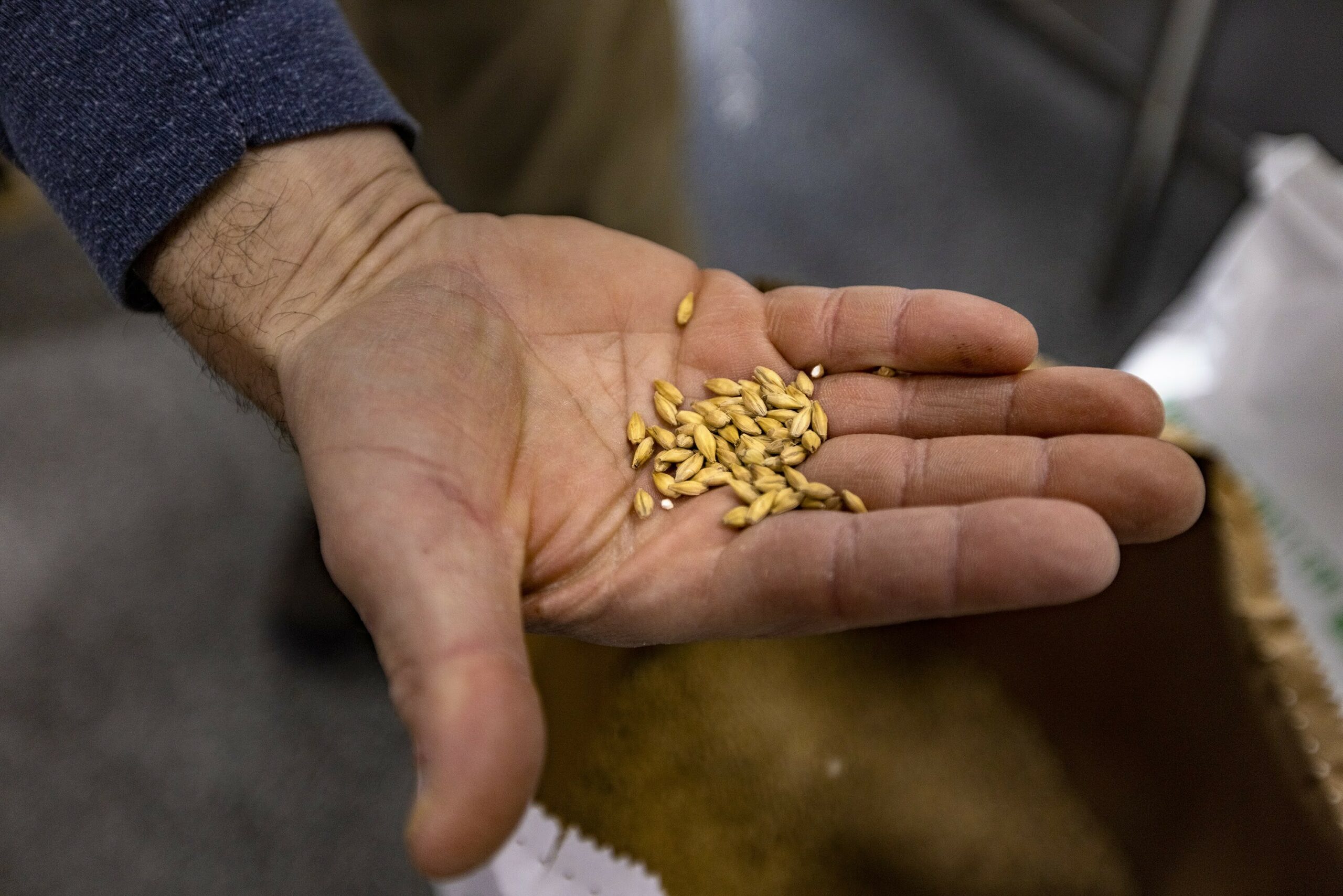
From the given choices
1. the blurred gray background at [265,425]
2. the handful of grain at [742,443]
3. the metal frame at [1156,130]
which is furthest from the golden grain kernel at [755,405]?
the metal frame at [1156,130]

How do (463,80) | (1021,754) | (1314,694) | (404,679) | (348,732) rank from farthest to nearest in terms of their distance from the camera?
(348,732) < (463,80) < (1021,754) < (1314,694) < (404,679)

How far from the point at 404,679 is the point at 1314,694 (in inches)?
32.3

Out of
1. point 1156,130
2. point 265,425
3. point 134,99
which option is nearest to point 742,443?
point 134,99

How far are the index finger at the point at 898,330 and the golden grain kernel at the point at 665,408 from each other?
12 cm

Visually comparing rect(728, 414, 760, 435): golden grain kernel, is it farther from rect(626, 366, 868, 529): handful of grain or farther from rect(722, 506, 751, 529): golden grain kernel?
rect(722, 506, 751, 529): golden grain kernel

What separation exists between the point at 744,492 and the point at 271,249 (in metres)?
0.50

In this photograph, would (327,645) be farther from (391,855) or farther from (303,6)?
(303,6)

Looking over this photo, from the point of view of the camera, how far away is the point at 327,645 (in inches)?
56.2

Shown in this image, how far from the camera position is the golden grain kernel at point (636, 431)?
0.83 metres

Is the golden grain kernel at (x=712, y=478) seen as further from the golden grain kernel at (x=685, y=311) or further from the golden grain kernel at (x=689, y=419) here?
the golden grain kernel at (x=685, y=311)

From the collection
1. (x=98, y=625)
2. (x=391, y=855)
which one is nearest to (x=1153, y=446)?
(x=391, y=855)

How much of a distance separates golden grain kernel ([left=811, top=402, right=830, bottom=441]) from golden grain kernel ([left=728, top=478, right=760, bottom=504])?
0.31 feet

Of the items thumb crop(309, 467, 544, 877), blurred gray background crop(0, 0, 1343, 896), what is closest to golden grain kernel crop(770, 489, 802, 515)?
thumb crop(309, 467, 544, 877)

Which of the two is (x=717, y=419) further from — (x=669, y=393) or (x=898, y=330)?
(x=898, y=330)
